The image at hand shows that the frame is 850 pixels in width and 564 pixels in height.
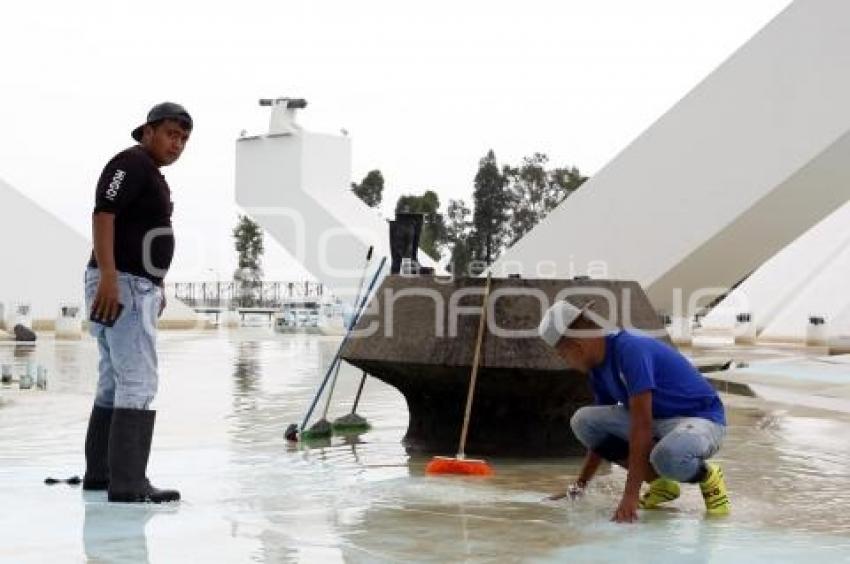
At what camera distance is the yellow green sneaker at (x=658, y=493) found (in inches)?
159

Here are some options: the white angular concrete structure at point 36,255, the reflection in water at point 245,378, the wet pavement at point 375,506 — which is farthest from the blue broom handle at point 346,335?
the white angular concrete structure at point 36,255

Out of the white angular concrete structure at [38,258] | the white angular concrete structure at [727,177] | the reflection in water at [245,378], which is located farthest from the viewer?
the white angular concrete structure at [38,258]

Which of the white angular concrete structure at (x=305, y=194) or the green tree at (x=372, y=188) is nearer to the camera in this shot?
→ the white angular concrete structure at (x=305, y=194)

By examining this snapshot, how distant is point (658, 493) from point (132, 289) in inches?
73.2

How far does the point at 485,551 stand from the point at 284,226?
94.5 feet

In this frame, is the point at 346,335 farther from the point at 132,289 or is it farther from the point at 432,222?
the point at 432,222

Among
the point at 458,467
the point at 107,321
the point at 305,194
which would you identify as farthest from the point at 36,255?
the point at 107,321

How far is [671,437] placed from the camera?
3820 millimetres

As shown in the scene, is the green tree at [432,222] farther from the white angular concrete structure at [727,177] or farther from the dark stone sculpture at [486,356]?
the dark stone sculpture at [486,356]

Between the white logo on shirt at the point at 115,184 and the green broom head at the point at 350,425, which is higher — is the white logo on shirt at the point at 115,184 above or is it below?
above

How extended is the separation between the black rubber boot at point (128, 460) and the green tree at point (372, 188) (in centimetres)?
3911

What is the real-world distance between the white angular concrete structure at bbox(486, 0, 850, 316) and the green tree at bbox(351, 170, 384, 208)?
99.9 feet

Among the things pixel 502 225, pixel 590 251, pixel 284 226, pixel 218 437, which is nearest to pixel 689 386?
pixel 218 437

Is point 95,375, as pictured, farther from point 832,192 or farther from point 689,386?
point 689,386
